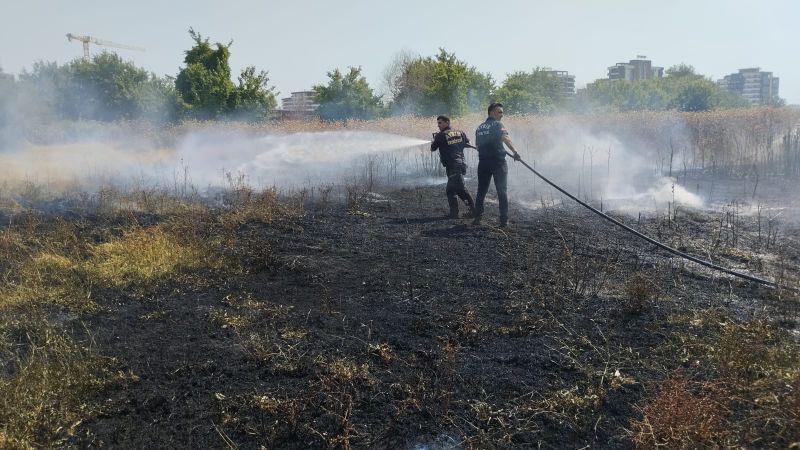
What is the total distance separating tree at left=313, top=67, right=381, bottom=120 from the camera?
114 feet

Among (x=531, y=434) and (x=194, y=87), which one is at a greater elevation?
(x=194, y=87)

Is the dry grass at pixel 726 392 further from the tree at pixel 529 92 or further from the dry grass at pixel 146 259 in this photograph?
the tree at pixel 529 92

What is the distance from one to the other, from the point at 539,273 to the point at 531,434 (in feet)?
9.99

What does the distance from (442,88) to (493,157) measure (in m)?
24.7

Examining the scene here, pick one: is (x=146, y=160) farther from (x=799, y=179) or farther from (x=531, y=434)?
(x=799, y=179)

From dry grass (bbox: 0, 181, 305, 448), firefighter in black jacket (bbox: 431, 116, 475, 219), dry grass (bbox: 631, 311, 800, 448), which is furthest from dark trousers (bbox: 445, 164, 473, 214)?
dry grass (bbox: 631, 311, 800, 448)

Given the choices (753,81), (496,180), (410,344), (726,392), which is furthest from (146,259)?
(753,81)

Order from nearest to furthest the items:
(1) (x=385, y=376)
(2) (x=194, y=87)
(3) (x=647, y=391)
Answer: (3) (x=647, y=391) → (1) (x=385, y=376) → (2) (x=194, y=87)

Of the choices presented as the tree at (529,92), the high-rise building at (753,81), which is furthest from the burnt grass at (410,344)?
the high-rise building at (753,81)

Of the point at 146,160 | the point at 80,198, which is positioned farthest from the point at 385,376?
the point at 146,160

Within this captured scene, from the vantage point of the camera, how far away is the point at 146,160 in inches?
674

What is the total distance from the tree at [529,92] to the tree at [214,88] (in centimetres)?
1575

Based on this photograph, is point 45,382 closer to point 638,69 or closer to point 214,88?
point 214,88

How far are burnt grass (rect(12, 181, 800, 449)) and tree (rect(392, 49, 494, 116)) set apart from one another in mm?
26065
